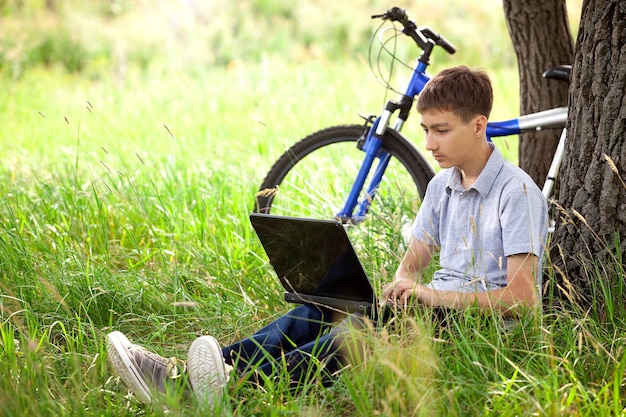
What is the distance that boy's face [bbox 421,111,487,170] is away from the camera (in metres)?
2.58

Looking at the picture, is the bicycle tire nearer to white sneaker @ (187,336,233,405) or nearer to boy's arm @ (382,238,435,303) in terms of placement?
boy's arm @ (382,238,435,303)

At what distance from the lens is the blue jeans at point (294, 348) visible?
243cm

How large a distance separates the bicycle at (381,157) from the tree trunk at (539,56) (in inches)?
15.0

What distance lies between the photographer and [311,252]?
8.54ft

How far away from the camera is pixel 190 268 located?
3.74 metres

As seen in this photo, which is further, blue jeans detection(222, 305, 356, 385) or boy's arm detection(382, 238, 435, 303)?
boy's arm detection(382, 238, 435, 303)

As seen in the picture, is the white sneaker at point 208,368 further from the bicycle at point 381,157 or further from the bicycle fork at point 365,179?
the bicycle fork at point 365,179

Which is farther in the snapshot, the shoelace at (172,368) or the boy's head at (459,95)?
the boy's head at (459,95)

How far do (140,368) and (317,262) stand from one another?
650 millimetres

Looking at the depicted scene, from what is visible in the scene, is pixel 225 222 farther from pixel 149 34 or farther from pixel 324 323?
pixel 149 34

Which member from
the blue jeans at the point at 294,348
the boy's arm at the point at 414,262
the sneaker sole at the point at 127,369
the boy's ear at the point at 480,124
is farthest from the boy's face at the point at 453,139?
the sneaker sole at the point at 127,369

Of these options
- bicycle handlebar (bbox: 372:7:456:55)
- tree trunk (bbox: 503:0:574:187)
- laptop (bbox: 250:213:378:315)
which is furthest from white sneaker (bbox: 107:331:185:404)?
tree trunk (bbox: 503:0:574:187)

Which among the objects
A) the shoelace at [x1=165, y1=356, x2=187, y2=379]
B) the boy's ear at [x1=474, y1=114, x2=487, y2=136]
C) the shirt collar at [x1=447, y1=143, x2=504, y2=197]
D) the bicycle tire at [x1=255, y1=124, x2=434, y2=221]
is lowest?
the shoelace at [x1=165, y1=356, x2=187, y2=379]

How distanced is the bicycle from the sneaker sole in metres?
1.19
